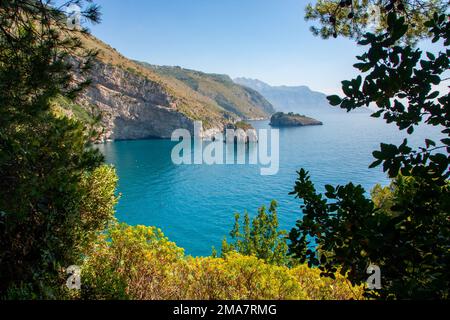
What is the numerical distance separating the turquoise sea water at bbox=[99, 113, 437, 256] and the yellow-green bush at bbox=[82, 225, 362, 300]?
65.8ft

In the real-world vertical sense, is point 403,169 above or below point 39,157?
above

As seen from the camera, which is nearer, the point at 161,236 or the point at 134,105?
the point at 161,236

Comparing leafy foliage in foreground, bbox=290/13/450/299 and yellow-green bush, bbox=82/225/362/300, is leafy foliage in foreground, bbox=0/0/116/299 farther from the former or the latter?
leafy foliage in foreground, bbox=290/13/450/299

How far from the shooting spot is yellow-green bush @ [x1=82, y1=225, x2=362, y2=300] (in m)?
8.83

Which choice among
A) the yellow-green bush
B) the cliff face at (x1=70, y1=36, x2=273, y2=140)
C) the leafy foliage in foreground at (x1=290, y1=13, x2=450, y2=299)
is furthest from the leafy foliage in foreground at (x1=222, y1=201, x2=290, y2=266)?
the cliff face at (x1=70, y1=36, x2=273, y2=140)

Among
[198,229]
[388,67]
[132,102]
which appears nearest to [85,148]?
[388,67]

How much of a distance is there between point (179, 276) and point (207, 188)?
182ft

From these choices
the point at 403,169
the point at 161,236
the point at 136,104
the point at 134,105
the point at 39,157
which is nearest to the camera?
the point at 403,169

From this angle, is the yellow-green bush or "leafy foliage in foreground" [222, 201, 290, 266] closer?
the yellow-green bush

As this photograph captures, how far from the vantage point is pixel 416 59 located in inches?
98.2

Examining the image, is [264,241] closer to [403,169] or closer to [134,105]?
[403,169]

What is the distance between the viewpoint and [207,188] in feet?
214

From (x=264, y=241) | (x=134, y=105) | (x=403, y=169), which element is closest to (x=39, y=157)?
(x=403, y=169)
